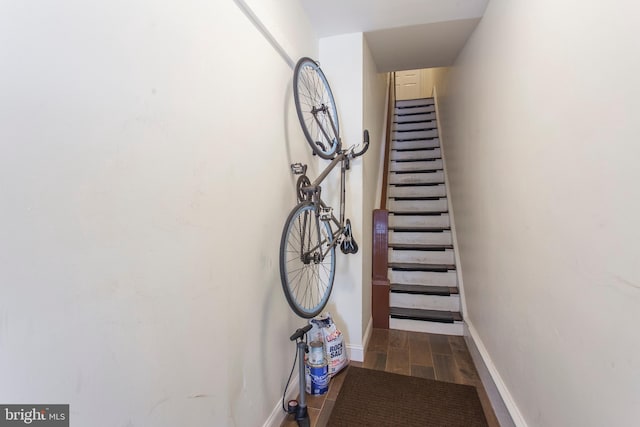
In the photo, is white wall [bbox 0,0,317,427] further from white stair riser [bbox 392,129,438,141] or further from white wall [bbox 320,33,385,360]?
white stair riser [bbox 392,129,438,141]

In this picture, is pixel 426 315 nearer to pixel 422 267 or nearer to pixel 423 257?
pixel 422 267

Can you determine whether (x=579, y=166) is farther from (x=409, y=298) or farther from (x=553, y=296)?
Answer: (x=409, y=298)

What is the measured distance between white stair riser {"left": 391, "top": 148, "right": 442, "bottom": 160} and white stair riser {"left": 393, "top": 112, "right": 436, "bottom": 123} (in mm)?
816

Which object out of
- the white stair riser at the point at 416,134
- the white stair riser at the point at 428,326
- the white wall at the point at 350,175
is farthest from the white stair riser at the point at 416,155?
the white stair riser at the point at 428,326

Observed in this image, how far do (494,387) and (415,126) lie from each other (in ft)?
12.8

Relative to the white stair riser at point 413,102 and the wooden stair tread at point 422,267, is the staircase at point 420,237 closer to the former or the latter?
the wooden stair tread at point 422,267

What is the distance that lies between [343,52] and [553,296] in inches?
79.1

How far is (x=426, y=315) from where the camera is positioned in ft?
A: 8.76

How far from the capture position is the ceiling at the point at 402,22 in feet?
5.99

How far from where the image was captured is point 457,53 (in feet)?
8.70

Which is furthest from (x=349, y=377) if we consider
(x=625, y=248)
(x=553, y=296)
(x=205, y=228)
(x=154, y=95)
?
(x=154, y=95)

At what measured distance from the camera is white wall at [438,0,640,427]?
0.73 metres

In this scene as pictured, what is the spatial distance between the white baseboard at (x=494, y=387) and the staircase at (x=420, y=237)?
481 millimetres

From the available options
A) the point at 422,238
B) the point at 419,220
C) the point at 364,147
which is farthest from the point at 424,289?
the point at 364,147
